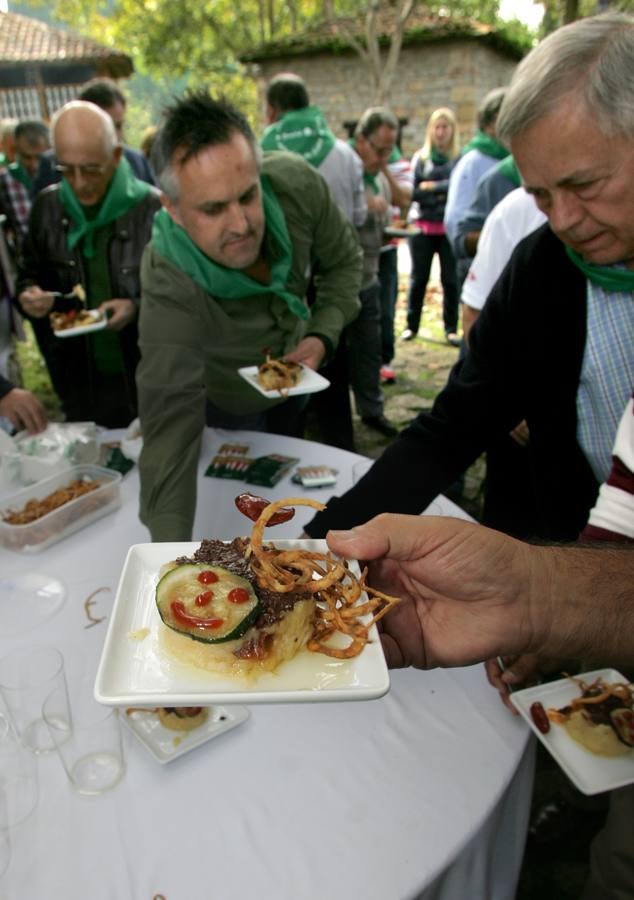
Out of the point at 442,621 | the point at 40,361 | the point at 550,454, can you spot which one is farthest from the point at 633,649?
the point at 40,361

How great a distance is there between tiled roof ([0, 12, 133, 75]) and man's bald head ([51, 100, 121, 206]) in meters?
Result: 11.3

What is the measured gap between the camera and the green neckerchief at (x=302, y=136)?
14.3 ft

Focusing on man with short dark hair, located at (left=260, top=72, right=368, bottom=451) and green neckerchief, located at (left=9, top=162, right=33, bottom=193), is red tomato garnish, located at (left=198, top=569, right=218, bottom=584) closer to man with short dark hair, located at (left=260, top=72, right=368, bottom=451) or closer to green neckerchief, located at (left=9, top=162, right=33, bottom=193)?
man with short dark hair, located at (left=260, top=72, right=368, bottom=451)

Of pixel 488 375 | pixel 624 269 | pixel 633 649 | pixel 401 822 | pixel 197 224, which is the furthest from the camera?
pixel 197 224

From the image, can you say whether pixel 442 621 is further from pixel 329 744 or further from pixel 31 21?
pixel 31 21

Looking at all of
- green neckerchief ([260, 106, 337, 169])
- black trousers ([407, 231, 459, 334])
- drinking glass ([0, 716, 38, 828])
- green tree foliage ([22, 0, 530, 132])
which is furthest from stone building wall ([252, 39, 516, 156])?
drinking glass ([0, 716, 38, 828])

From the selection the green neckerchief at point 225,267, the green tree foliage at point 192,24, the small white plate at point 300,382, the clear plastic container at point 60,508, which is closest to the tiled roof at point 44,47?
the green tree foliage at point 192,24

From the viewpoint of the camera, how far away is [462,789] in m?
1.17

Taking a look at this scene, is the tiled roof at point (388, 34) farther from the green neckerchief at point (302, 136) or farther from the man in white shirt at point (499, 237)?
the man in white shirt at point (499, 237)

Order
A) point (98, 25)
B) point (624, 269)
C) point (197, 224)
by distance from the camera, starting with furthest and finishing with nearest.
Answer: point (98, 25) < point (197, 224) < point (624, 269)

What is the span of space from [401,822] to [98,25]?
24692mm

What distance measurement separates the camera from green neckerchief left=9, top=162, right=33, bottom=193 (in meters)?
5.50

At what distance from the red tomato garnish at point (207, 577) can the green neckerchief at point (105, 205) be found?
2899mm

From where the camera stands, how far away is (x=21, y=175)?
555 cm
